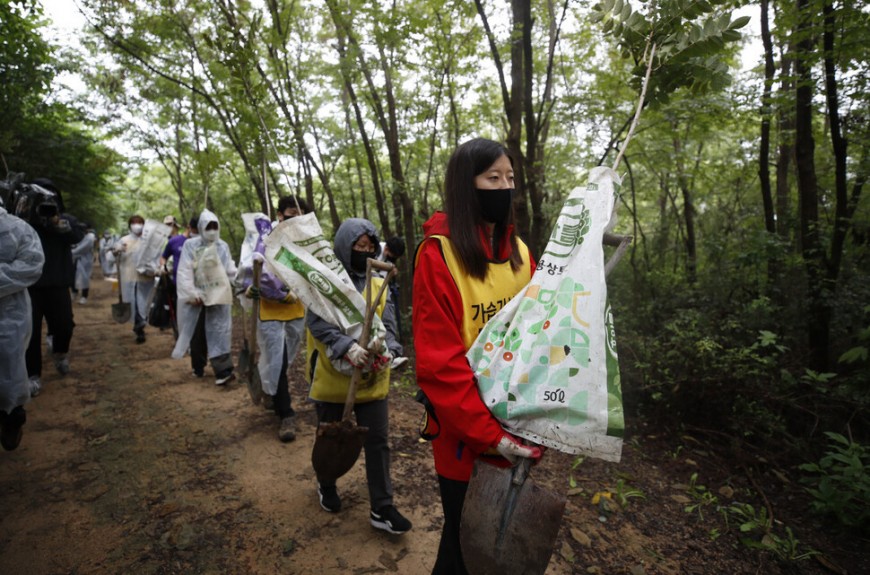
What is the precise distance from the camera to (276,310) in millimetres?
4414

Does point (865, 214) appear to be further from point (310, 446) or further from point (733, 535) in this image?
point (310, 446)

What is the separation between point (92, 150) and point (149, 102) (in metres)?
2.28

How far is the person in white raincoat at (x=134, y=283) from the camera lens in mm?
7723

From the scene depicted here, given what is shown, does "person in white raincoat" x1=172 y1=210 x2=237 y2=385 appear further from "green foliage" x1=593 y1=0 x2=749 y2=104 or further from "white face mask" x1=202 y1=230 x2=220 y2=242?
"green foliage" x1=593 y1=0 x2=749 y2=104

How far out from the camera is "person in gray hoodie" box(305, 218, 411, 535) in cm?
289

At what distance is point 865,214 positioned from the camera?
5422mm

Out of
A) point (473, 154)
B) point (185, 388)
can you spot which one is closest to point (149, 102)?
point (185, 388)

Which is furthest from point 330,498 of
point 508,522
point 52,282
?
point 52,282

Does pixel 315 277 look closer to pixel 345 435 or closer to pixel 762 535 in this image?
pixel 345 435

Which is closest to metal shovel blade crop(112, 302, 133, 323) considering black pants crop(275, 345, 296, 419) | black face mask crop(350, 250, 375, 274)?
black pants crop(275, 345, 296, 419)

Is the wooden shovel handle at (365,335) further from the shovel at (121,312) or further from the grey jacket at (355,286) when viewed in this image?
the shovel at (121,312)

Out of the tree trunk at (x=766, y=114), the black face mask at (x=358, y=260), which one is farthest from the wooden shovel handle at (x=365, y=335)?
the tree trunk at (x=766, y=114)

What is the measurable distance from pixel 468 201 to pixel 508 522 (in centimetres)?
115

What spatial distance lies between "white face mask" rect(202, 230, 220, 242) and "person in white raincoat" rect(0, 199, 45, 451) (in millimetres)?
1963
